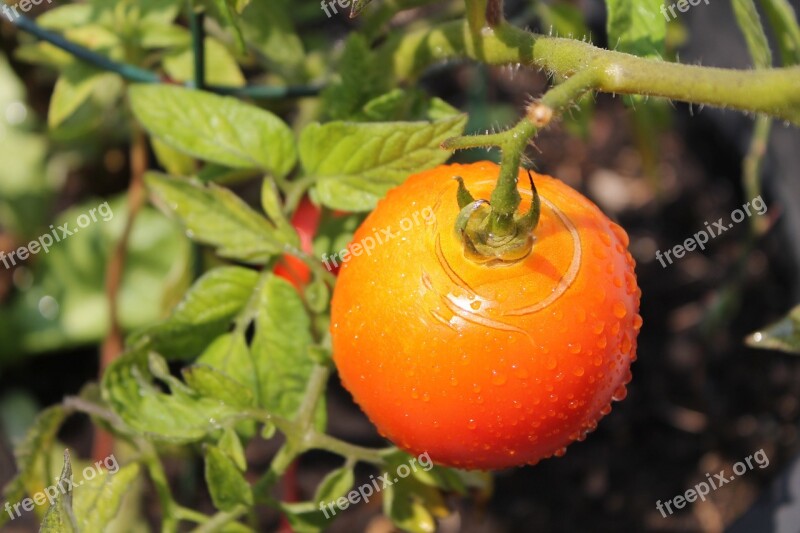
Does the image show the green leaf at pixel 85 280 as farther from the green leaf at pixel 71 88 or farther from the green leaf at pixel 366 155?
the green leaf at pixel 366 155

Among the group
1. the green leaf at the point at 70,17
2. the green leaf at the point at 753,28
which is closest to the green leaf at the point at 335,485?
the green leaf at the point at 753,28

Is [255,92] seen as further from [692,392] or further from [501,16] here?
[692,392]

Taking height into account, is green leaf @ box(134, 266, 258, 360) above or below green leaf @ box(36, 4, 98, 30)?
below

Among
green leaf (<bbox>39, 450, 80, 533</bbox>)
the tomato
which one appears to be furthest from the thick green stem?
green leaf (<bbox>39, 450, 80, 533</bbox>)

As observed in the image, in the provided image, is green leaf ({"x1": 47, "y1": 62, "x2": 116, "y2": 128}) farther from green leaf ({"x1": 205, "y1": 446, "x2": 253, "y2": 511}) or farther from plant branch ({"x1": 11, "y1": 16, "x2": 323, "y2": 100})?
green leaf ({"x1": 205, "y1": 446, "x2": 253, "y2": 511})

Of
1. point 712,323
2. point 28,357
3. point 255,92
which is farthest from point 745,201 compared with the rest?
point 28,357
